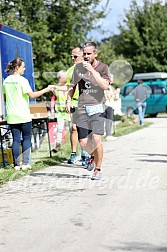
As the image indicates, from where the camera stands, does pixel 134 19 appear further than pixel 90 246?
Yes

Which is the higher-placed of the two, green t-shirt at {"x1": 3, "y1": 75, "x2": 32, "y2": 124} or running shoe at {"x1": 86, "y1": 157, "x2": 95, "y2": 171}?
green t-shirt at {"x1": 3, "y1": 75, "x2": 32, "y2": 124}

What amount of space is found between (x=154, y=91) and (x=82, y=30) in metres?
8.07

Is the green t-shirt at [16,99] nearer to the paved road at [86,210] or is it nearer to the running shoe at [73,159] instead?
the paved road at [86,210]

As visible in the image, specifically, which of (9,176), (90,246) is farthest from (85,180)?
(90,246)

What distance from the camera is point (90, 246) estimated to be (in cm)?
545

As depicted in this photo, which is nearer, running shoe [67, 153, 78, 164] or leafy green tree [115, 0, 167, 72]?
running shoe [67, 153, 78, 164]

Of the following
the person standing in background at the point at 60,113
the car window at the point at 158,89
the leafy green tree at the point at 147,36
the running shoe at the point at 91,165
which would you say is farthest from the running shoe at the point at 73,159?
the leafy green tree at the point at 147,36

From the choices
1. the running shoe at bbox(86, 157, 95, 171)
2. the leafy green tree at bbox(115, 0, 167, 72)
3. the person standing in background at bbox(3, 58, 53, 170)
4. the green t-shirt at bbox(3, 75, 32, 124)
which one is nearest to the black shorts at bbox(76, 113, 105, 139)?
the running shoe at bbox(86, 157, 95, 171)

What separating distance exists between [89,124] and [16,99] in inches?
63.7

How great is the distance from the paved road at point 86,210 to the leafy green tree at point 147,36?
39.1m

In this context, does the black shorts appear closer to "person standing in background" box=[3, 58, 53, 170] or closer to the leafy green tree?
"person standing in background" box=[3, 58, 53, 170]

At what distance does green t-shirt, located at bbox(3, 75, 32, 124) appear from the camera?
10.7 meters

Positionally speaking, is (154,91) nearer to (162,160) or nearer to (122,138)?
(122,138)

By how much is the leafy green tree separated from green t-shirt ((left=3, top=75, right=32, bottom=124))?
39779 mm
